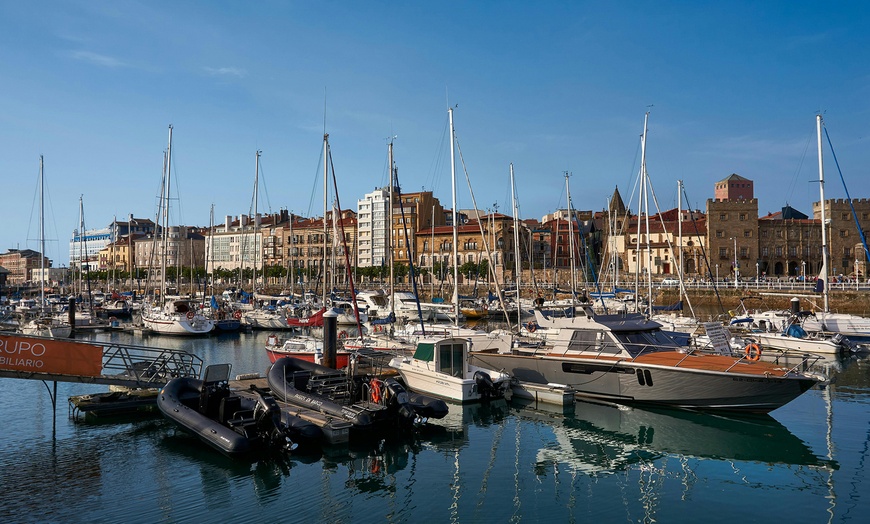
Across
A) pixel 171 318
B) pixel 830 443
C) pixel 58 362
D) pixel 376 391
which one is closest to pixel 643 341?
pixel 830 443

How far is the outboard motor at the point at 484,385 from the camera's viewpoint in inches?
951

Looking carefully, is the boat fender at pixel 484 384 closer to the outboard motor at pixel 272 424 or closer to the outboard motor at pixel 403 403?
the outboard motor at pixel 403 403

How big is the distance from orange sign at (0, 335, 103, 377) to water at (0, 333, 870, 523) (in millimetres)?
2018

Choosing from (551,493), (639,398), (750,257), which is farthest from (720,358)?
(750,257)

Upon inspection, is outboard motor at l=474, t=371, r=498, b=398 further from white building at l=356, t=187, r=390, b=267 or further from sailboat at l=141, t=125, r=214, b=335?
white building at l=356, t=187, r=390, b=267

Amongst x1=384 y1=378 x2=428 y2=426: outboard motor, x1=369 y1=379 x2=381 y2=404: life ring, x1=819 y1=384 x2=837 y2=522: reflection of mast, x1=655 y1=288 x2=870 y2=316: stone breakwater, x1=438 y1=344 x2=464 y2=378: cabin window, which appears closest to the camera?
x1=819 y1=384 x2=837 y2=522: reflection of mast

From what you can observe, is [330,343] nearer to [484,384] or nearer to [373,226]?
[484,384]

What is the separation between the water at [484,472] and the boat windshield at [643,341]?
2.20 m

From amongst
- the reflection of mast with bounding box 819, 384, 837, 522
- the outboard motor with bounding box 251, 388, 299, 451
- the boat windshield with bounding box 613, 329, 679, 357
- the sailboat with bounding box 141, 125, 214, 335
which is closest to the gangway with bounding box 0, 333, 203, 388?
the outboard motor with bounding box 251, 388, 299, 451

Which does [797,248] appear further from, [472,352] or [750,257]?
[472,352]

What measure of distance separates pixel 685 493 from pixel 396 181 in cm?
2842

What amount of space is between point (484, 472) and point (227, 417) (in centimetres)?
755

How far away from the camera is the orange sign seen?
755 inches

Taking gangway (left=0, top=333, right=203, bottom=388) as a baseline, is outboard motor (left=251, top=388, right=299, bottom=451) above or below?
below
